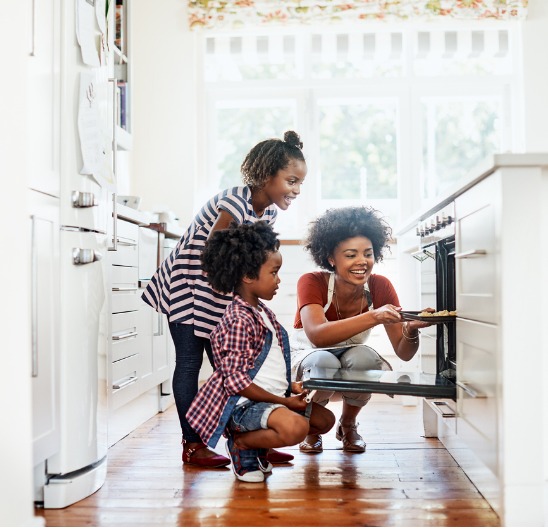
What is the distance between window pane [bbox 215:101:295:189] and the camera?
16.0 feet

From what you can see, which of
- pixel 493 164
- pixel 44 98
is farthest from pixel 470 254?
pixel 44 98

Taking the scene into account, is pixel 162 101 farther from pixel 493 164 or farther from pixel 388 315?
pixel 493 164

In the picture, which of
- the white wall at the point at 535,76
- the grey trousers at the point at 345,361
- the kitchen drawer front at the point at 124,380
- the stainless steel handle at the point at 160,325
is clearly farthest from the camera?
the white wall at the point at 535,76

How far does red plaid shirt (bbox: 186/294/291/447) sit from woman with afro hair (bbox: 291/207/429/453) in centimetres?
28

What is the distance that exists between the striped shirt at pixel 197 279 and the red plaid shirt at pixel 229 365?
0.86ft

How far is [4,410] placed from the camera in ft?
4.05

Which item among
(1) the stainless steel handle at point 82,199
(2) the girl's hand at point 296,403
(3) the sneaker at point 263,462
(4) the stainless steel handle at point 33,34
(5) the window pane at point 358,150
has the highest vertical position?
(5) the window pane at point 358,150

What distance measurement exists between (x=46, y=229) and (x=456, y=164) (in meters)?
3.61

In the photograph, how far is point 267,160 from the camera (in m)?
2.34

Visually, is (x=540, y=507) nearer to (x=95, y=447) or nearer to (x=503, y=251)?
(x=503, y=251)

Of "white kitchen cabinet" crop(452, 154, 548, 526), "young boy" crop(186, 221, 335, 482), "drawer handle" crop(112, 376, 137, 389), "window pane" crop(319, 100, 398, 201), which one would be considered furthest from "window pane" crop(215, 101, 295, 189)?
"white kitchen cabinet" crop(452, 154, 548, 526)

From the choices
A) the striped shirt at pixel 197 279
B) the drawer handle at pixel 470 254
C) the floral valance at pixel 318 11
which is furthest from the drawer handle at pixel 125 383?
the floral valance at pixel 318 11

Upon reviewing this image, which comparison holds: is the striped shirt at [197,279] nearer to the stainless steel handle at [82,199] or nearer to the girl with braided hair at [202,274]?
the girl with braided hair at [202,274]

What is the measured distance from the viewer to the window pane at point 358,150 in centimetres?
484
